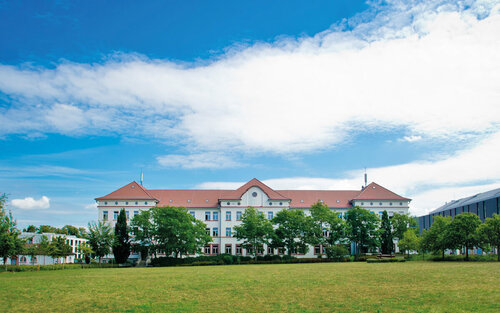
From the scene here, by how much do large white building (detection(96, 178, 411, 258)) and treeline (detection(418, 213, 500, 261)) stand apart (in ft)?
66.3

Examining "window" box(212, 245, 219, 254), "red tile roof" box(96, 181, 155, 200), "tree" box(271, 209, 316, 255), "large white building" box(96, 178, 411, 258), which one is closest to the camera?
"tree" box(271, 209, 316, 255)

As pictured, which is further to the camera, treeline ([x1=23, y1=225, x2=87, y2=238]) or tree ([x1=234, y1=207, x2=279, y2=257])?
treeline ([x1=23, y1=225, x2=87, y2=238])

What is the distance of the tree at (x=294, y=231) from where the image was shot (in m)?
51.0

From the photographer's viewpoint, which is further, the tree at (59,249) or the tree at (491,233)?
the tree at (59,249)

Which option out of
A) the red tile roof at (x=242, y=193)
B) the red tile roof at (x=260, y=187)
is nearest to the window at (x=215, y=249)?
the red tile roof at (x=242, y=193)

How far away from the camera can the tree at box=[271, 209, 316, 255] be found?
167 ft

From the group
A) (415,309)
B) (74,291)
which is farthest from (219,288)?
(415,309)

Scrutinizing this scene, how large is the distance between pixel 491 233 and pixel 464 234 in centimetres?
234

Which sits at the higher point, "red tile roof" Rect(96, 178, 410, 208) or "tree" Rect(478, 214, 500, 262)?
"red tile roof" Rect(96, 178, 410, 208)

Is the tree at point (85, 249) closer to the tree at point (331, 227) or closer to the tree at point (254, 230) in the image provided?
the tree at point (254, 230)

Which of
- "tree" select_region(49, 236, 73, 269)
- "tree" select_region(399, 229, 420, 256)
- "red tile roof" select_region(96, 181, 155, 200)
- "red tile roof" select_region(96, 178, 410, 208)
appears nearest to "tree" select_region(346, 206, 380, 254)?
"tree" select_region(399, 229, 420, 256)

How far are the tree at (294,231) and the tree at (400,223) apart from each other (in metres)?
14.9

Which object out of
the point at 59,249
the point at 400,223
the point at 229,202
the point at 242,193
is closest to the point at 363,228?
the point at 400,223

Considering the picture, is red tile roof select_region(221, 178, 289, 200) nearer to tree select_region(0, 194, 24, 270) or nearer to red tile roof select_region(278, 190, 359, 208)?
red tile roof select_region(278, 190, 359, 208)
